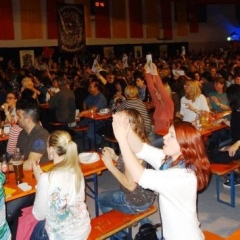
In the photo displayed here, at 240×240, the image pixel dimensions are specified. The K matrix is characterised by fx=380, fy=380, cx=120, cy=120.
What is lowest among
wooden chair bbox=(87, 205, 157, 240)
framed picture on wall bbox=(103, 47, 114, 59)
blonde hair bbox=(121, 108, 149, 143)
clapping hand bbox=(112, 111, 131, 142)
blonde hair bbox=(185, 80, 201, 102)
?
wooden chair bbox=(87, 205, 157, 240)

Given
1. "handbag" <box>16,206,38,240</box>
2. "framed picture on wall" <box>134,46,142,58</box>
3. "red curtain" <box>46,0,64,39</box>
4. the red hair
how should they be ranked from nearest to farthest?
the red hair
"handbag" <box>16,206,38,240</box>
"red curtain" <box>46,0,64,39</box>
"framed picture on wall" <box>134,46,142,58</box>

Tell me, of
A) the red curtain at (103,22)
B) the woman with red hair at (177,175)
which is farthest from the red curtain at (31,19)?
the woman with red hair at (177,175)

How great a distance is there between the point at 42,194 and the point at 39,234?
0.47 m

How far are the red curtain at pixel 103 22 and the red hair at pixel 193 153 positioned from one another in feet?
46.6

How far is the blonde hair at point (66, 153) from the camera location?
9.16 feet

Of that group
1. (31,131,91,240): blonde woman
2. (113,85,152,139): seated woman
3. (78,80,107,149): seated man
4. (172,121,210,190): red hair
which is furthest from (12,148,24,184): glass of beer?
(78,80,107,149): seated man

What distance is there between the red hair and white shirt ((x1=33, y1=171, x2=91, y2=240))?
87 centimetres

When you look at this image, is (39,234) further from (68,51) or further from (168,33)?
(168,33)

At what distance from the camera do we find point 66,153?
113 inches

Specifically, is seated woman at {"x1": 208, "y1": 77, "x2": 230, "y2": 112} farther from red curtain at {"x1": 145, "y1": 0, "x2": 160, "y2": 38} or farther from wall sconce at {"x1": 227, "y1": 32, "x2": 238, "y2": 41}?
wall sconce at {"x1": 227, "y1": 32, "x2": 238, "y2": 41}

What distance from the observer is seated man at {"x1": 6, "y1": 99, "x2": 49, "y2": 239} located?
3.57 m

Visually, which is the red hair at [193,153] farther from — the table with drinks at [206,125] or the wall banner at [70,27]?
the wall banner at [70,27]

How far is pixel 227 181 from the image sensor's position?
5.25 metres

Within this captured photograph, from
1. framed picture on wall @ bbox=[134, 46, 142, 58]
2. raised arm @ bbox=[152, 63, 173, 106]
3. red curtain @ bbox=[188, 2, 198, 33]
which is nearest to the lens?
raised arm @ bbox=[152, 63, 173, 106]
